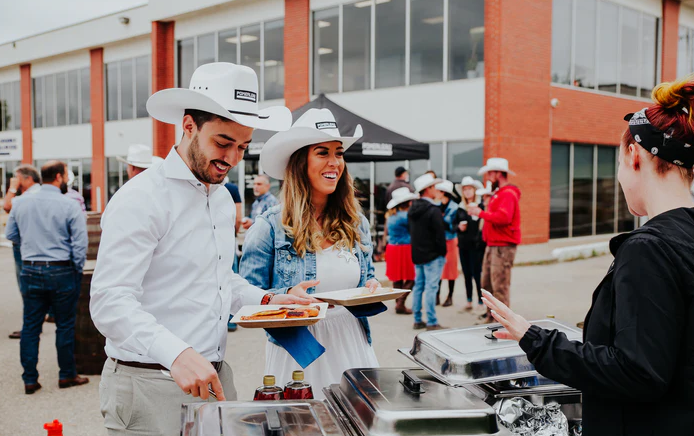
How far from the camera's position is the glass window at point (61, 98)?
26.6 metres

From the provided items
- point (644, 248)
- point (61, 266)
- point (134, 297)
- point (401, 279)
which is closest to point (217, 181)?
point (134, 297)

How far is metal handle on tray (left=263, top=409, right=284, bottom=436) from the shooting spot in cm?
167

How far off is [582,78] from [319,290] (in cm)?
1548

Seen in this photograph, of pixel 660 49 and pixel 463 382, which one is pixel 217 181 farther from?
pixel 660 49

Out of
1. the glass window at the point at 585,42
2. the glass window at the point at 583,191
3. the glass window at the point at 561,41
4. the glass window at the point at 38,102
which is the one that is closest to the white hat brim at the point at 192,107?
the glass window at the point at 561,41

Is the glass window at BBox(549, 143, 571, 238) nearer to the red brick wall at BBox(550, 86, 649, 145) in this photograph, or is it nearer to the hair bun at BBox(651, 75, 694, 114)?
the red brick wall at BBox(550, 86, 649, 145)

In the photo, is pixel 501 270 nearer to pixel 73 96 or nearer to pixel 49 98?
pixel 73 96

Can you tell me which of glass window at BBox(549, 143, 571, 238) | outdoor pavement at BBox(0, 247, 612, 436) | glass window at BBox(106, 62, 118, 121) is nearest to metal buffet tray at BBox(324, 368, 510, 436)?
outdoor pavement at BBox(0, 247, 612, 436)

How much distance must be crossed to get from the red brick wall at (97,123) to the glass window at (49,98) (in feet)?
11.8

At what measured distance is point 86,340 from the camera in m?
5.65

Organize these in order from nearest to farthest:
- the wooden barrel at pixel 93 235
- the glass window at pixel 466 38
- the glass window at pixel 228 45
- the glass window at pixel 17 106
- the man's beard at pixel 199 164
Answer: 1. the man's beard at pixel 199 164
2. the wooden barrel at pixel 93 235
3. the glass window at pixel 466 38
4. the glass window at pixel 228 45
5. the glass window at pixel 17 106

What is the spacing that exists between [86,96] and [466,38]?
1798 centimetres

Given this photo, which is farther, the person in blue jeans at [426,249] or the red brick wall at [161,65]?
the red brick wall at [161,65]

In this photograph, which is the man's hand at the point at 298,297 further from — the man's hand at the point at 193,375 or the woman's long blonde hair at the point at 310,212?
the man's hand at the point at 193,375
